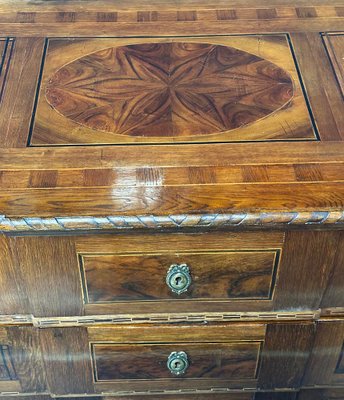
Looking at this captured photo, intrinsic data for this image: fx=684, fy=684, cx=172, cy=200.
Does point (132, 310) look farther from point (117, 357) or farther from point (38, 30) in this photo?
point (38, 30)

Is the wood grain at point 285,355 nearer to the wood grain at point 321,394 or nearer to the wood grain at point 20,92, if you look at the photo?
the wood grain at point 321,394

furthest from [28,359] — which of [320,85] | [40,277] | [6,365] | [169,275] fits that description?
[320,85]

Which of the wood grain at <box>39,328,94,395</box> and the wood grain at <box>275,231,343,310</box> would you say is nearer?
the wood grain at <box>275,231,343,310</box>

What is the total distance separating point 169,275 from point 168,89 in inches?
11.8

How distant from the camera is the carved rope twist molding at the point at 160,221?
0.88 metres

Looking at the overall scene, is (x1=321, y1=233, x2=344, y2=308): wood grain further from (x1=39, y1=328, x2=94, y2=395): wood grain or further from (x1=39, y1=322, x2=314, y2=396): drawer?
(x1=39, y1=328, x2=94, y2=395): wood grain

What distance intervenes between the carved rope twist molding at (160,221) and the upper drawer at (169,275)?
5 centimetres

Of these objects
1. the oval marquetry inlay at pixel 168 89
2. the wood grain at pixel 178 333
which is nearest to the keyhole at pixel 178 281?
the wood grain at pixel 178 333

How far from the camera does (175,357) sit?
42.8 inches

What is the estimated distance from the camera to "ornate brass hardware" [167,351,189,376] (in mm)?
1087

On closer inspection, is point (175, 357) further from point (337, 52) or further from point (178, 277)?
point (337, 52)

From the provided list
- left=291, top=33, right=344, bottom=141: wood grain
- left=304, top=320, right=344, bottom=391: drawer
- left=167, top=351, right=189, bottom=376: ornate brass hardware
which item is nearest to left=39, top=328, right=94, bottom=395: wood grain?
left=167, top=351, right=189, bottom=376: ornate brass hardware

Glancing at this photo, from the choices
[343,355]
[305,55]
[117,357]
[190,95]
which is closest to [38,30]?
[190,95]

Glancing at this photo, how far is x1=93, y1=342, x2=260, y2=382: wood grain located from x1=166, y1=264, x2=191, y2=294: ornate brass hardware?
145 mm
